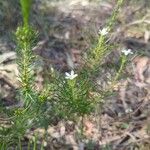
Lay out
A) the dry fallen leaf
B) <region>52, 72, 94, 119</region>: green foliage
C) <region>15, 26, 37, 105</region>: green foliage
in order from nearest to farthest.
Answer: <region>15, 26, 37, 105</region>: green foliage < <region>52, 72, 94, 119</region>: green foliage < the dry fallen leaf

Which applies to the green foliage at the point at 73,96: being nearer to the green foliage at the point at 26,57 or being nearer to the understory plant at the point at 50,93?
the understory plant at the point at 50,93

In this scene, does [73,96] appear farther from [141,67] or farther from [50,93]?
[141,67]

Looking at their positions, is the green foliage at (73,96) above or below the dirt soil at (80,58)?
below

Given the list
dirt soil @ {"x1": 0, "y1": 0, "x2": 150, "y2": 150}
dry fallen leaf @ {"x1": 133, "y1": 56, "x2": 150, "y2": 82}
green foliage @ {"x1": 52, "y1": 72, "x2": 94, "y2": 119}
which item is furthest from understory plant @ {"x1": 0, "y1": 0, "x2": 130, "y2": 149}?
dry fallen leaf @ {"x1": 133, "y1": 56, "x2": 150, "y2": 82}

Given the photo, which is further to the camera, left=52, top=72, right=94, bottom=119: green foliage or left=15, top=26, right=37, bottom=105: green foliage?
left=52, top=72, right=94, bottom=119: green foliage

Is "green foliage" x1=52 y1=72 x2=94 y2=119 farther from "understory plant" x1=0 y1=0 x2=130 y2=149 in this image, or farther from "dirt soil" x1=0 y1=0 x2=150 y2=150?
"dirt soil" x1=0 y1=0 x2=150 y2=150

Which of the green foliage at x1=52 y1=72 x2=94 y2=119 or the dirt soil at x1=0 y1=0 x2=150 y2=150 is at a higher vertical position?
the dirt soil at x1=0 y1=0 x2=150 y2=150

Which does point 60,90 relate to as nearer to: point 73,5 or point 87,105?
point 87,105

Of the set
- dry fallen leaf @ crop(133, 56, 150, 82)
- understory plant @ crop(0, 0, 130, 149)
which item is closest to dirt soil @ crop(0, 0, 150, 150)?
dry fallen leaf @ crop(133, 56, 150, 82)

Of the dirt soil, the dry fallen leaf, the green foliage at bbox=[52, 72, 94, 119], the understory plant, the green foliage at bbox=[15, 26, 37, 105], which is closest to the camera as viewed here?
the green foliage at bbox=[15, 26, 37, 105]

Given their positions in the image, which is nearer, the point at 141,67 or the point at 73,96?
the point at 73,96

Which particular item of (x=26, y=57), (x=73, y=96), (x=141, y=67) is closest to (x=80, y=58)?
(x=141, y=67)

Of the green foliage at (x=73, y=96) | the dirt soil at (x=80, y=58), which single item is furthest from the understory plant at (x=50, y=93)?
the dirt soil at (x=80, y=58)
